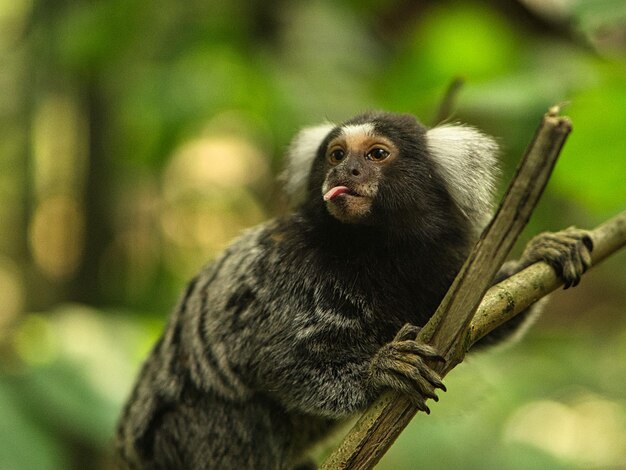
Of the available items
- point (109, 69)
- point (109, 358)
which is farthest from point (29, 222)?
point (109, 358)

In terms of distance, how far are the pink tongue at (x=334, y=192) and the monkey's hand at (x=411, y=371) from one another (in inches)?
16.7

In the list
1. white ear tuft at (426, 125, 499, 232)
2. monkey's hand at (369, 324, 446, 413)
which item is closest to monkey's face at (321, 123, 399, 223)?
white ear tuft at (426, 125, 499, 232)

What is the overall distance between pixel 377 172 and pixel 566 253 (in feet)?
1.82

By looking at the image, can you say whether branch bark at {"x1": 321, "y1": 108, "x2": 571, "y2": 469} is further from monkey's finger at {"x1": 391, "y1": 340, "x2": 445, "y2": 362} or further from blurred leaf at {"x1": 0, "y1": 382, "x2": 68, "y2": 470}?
blurred leaf at {"x1": 0, "y1": 382, "x2": 68, "y2": 470}

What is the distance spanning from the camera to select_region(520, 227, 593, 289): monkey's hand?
2096mm

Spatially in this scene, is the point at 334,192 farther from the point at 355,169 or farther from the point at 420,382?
the point at 420,382

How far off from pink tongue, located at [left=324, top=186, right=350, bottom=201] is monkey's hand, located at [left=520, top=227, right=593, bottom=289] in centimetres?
59

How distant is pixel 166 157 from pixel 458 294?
8.75ft

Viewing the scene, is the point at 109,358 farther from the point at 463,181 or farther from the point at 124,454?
the point at 463,181

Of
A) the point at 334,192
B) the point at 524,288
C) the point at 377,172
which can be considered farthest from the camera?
the point at 377,172

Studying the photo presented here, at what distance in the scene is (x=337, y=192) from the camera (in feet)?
6.82

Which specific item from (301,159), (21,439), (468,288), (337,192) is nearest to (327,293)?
(337,192)

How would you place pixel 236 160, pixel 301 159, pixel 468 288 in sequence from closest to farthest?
pixel 468 288, pixel 301 159, pixel 236 160

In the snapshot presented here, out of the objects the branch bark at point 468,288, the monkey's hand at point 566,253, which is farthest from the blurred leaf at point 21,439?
the monkey's hand at point 566,253
